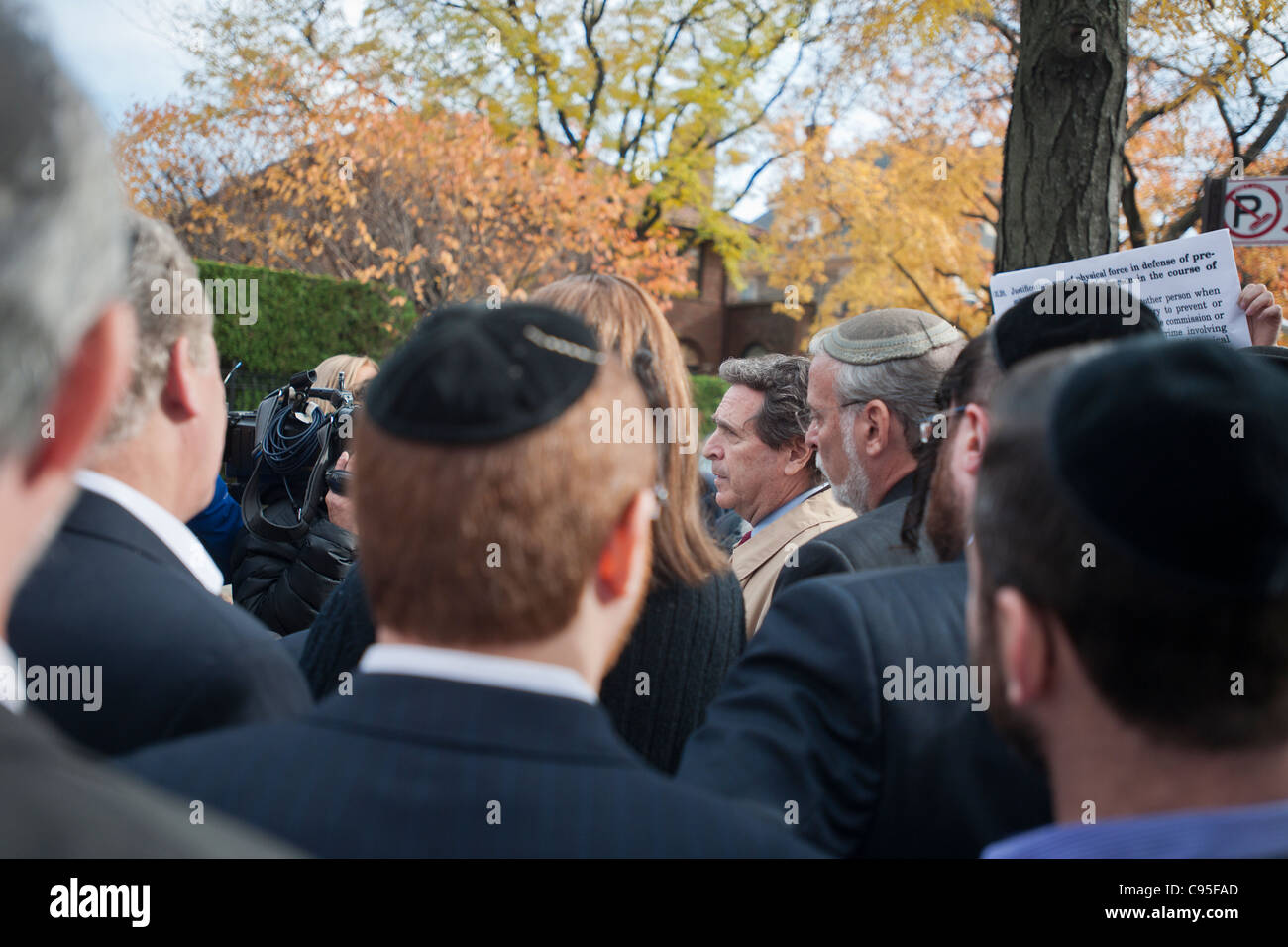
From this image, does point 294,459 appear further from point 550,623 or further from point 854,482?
point 550,623

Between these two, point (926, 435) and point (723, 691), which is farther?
point (926, 435)

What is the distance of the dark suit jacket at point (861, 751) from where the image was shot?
4.94 ft

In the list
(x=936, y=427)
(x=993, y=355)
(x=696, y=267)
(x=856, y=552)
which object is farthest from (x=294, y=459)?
(x=696, y=267)

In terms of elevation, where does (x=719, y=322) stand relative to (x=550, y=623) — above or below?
above

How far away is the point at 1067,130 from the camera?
4648 millimetres

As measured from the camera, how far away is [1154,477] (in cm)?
104

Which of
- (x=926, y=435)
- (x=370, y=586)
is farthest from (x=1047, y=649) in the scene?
(x=926, y=435)

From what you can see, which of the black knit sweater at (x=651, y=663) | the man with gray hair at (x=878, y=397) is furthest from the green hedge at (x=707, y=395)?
the black knit sweater at (x=651, y=663)

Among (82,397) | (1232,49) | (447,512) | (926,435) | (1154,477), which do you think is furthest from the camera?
(1232,49)

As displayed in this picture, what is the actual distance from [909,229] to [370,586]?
16949mm

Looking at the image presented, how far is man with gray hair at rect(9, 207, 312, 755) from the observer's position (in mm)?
1439

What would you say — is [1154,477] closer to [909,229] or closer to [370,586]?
[370,586]

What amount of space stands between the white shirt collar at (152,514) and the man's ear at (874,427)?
197cm

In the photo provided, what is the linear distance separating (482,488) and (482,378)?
12 cm
